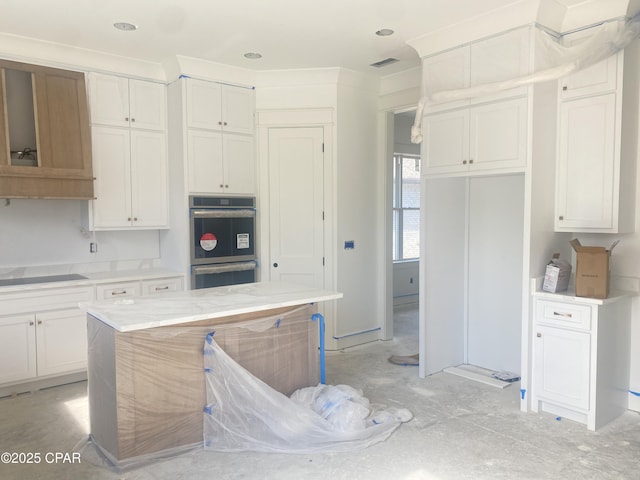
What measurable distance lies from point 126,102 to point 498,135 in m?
3.19

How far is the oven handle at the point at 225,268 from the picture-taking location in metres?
4.56

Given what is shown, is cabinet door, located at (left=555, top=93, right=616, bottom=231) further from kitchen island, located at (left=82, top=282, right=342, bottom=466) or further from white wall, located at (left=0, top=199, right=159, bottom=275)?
white wall, located at (left=0, top=199, right=159, bottom=275)

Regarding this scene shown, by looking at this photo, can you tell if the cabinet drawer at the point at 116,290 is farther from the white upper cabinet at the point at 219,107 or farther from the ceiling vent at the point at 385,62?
the ceiling vent at the point at 385,62

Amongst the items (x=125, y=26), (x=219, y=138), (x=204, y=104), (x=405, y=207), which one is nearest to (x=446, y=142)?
(x=219, y=138)

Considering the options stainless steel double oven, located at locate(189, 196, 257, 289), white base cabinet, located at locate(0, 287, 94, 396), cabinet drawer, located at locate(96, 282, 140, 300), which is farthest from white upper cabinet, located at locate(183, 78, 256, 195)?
white base cabinet, located at locate(0, 287, 94, 396)

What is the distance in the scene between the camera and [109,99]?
14.3 feet

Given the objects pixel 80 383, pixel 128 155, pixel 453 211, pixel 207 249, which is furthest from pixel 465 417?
pixel 128 155

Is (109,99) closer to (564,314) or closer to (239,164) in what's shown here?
(239,164)

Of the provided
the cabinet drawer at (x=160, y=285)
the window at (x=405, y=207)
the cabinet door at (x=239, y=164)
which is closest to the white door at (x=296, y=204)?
the cabinet door at (x=239, y=164)

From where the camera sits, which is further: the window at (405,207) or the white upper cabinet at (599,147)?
the window at (405,207)

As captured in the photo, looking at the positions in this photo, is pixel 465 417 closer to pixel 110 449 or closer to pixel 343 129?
pixel 110 449

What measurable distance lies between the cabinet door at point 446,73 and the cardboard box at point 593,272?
1.39 meters

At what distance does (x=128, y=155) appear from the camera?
14.8 feet

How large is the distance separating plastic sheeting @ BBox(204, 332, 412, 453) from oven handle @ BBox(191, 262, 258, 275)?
1.70 metres
